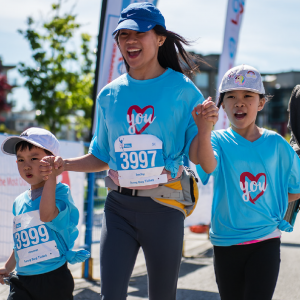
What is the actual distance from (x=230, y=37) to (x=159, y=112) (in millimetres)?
5462

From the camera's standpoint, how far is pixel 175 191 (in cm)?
256

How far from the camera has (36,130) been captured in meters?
2.96

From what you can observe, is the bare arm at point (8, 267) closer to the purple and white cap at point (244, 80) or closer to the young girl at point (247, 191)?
the young girl at point (247, 191)

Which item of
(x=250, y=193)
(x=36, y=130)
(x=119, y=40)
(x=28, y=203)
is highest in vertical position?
(x=119, y=40)

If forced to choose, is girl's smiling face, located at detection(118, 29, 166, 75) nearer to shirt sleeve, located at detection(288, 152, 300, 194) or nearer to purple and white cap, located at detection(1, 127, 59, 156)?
purple and white cap, located at detection(1, 127, 59, 156)

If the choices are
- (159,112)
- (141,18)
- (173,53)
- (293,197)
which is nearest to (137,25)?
(141,18)

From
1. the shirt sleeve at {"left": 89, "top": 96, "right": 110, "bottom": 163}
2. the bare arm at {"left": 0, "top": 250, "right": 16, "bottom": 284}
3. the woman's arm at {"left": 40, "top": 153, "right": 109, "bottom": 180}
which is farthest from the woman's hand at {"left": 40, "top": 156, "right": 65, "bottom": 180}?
the bare arm at {"left": 0, "top": 250, "right": 16, "bottom": 284}

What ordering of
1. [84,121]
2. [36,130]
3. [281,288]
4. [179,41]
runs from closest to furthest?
1. [179,41]
2. [36,130]
3. [281,288]
4. [84,121]

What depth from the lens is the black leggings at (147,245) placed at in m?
2.49

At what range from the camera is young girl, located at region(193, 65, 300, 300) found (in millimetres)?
2889

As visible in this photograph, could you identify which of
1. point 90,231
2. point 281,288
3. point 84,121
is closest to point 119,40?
point 90,231

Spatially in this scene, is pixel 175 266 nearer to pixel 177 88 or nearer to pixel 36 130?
pixel 177 88

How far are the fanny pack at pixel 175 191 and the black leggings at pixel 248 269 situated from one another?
55 centimetres

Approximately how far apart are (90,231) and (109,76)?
6.06 ft
